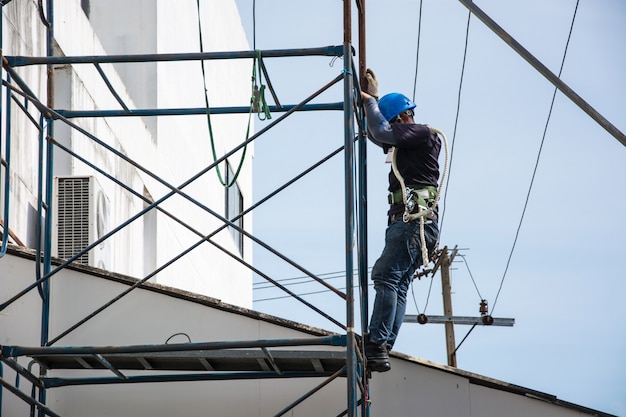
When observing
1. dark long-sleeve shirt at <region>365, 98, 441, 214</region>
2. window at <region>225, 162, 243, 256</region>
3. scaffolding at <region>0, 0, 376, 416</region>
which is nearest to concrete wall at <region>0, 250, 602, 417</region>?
scaffolding at <region>0, 0, 376, 416</region>

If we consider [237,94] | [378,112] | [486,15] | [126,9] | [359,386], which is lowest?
[359,386]

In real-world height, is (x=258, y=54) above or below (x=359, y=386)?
above

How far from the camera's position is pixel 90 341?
9656mm

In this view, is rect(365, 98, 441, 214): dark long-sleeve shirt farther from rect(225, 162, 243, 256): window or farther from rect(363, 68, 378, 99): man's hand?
rect(225, 162, 243, 256): window

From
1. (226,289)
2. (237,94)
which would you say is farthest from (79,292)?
(237,94)

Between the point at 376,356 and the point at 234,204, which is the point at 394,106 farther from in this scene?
the point at 234,204

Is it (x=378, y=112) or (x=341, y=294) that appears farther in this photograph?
(x=378, y=112)

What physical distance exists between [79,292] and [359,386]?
2.61 meters

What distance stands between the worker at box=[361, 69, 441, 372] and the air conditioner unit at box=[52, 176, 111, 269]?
3852 mm

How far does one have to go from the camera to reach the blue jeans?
872 centimetres

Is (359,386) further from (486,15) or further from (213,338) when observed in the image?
(486,15)

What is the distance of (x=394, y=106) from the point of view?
372 inches

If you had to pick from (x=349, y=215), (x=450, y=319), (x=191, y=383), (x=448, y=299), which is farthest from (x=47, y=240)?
(x=448, y=299)

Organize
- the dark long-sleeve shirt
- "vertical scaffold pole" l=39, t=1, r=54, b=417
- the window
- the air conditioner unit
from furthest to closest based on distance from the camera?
the window, the air conditioner unit, "vertical scaffold pole" l=39, t=1, r=54, b=417, the dark long-sleeve shirt
